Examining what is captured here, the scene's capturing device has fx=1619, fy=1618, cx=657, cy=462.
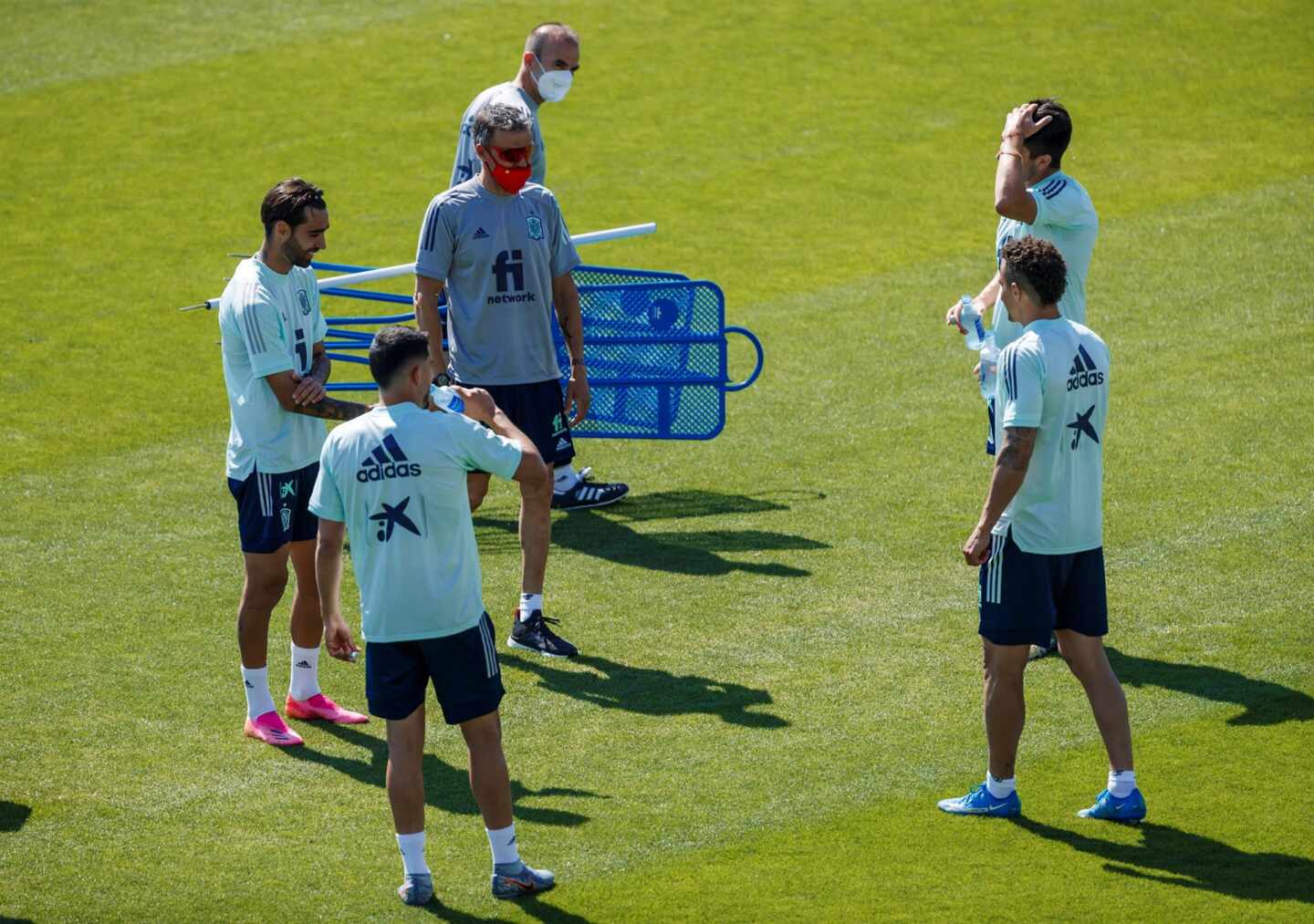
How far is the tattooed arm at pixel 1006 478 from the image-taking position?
17.9ft

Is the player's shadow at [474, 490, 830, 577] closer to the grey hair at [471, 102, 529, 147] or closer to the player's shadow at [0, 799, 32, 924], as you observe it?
the grey hair at [471, 102, 529, 147]

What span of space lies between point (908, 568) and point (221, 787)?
144 inches

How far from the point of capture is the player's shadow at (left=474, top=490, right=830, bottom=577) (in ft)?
27.8

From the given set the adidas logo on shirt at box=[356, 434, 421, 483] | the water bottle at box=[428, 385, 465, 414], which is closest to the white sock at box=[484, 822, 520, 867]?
the adidas logo on shirt at box=[356, 434, 421, 483]

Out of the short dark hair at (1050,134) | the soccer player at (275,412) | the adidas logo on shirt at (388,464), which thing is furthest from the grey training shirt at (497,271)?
the adidas logo on shirt at (388,464)

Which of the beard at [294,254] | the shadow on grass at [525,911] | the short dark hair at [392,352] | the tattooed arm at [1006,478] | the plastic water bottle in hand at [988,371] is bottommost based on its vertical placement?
the shadow on grass at [525,911]

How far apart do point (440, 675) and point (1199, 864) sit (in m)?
2.58

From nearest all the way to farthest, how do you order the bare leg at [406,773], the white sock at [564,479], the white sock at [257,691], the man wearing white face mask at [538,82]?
the bare leg at [406,773]
the white sock at [257,691]
the man wearing white face mask at [538,82]
the white sock at [564,479]

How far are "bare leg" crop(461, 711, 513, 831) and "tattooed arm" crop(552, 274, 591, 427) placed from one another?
2.70m

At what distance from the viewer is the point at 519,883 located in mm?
5223

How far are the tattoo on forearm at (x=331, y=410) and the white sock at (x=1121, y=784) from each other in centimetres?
312

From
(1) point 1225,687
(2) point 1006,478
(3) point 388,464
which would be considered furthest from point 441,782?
(1) point 1225,687

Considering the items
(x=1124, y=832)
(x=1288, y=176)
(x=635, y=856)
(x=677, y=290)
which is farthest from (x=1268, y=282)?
(x=635, y=856)

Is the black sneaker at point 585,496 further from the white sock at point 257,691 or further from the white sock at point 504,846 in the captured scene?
the white sock at point 504,846
